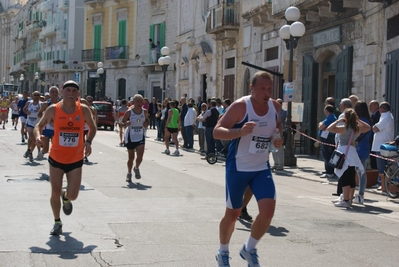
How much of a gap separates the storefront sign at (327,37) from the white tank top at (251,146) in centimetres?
1611

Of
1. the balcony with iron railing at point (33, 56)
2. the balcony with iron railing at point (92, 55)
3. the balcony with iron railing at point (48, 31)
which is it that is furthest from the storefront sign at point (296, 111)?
the balcony with iron railing at point (33, 56)

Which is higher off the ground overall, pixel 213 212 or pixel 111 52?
pixel 111 52

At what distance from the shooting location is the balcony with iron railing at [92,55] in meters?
56.0

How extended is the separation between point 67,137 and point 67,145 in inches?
4.0

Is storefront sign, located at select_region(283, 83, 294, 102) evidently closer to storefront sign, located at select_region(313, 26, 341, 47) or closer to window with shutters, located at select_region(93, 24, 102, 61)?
storefront sign, located at select_region(313, 26, 341, 47)

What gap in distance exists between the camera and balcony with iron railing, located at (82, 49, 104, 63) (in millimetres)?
56000

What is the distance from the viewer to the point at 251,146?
21.2ft

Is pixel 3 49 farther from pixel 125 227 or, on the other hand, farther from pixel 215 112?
pixel 125 227

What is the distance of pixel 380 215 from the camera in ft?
34.6

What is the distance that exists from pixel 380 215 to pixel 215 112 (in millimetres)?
10587

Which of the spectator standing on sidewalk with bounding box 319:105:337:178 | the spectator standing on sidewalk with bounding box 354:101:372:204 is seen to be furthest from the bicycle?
the spectator standing on sidewalk with bounding box 319:105:337:178

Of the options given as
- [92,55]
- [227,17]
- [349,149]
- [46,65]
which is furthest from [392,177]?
→ [46,65]

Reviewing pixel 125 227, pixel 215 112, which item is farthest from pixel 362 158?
pixel 215 112

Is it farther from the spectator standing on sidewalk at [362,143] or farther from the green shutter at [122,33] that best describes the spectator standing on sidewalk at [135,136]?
the green shutter at [122,33]
